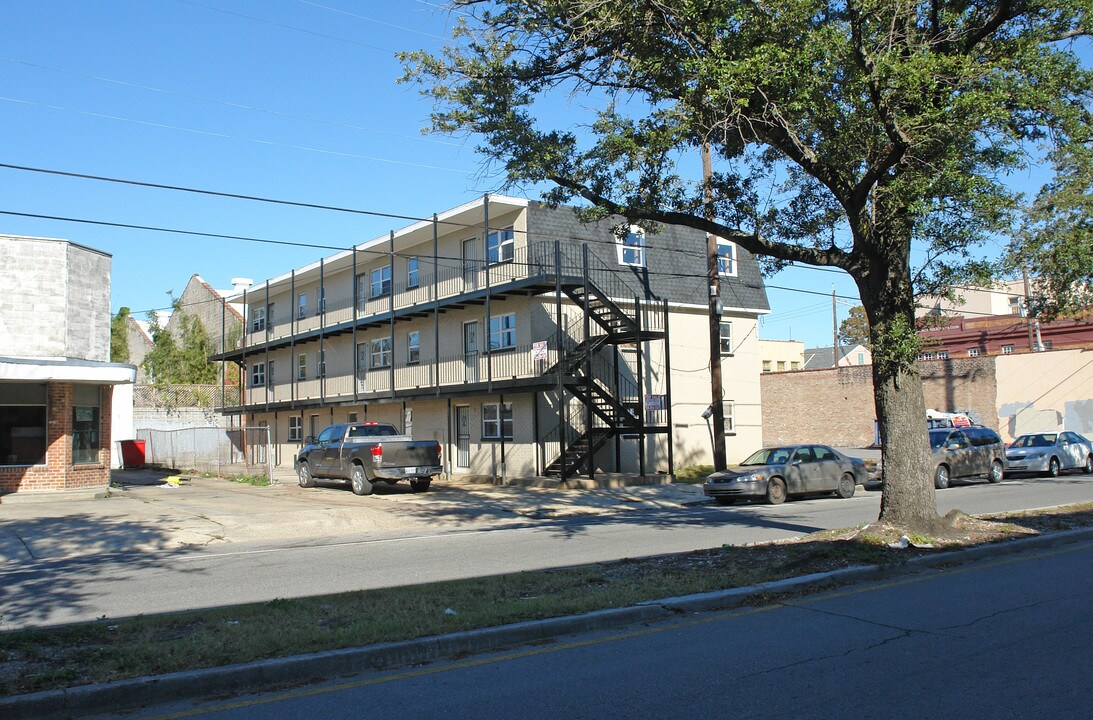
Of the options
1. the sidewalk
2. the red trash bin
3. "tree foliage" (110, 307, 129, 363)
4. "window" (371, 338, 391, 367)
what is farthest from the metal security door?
"tree foliage" (110, 307, 129, 363)

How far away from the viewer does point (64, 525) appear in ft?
53.9

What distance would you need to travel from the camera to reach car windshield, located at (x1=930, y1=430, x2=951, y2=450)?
24.9 metres

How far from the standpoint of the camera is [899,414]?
1178cm

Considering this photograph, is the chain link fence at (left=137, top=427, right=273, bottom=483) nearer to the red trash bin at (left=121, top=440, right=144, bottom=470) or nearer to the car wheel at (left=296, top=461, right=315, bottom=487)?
the red trash bin at (left=121, top=440, right=144, bottom=470)

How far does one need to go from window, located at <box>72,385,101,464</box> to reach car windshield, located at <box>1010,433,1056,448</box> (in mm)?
28269

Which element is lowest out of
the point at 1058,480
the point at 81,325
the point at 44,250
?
the point at 1058,480

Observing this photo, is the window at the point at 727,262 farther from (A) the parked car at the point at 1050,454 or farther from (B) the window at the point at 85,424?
(B) the window at the point at 85,424

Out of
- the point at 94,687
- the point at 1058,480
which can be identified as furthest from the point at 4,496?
the point at 1058,480

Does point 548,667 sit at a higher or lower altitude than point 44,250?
lower

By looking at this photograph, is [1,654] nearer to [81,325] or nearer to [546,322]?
[81,325]

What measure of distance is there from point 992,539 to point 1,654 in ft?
37.3

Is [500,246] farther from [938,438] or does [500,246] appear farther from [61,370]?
[938,438]

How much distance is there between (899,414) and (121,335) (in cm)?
5970

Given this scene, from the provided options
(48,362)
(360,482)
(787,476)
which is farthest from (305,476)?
(787,476)
